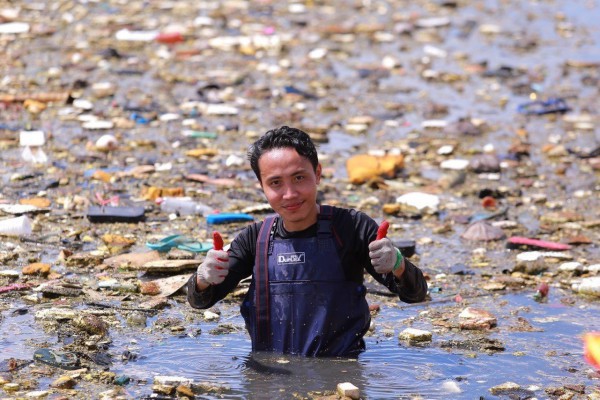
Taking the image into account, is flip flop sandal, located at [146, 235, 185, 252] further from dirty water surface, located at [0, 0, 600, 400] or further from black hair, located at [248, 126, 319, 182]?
black hair, located at [248, 126, 319, 182]

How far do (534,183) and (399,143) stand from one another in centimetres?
147

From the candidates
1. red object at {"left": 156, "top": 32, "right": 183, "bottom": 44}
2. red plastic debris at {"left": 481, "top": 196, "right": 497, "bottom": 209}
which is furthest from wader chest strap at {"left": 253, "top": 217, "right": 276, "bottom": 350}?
red object at {"left": 156, "top": 32, "right": 183, "bottom": 44}

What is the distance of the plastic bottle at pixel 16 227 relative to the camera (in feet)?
22.1

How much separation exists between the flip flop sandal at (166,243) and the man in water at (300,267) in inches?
74.1

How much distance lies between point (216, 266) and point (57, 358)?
31.8 inches

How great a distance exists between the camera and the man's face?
451 cm

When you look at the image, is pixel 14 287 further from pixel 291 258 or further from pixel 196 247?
pixel 291 258

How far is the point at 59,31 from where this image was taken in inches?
535

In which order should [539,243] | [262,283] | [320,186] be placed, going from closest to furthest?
[262,283] < [539,243] < [320,186]

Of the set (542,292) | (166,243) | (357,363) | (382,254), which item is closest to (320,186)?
(166,243)

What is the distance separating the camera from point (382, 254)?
4.19 meters

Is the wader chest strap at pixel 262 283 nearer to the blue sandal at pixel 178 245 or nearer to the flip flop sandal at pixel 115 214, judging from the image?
the blue sandal at pixel 178 245

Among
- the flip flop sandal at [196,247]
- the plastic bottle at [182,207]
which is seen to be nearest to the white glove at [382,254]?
the flip flop sandal at [196,247]

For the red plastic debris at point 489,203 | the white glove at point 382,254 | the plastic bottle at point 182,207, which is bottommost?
the red plastic debris at point 489,203
